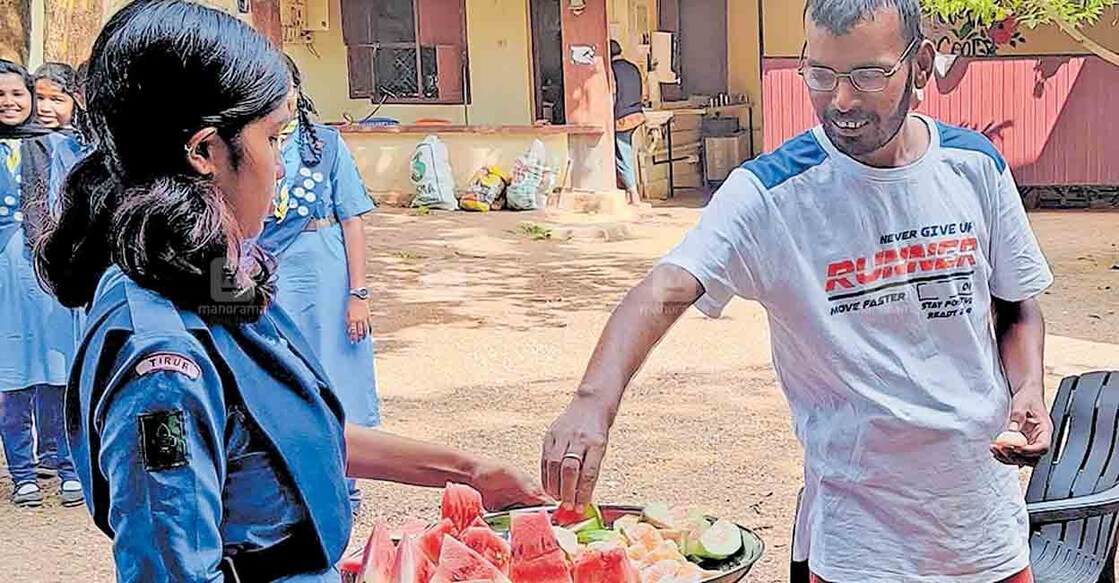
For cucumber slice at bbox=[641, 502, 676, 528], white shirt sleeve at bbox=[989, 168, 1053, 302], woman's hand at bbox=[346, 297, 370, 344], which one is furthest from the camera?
woman's hand at bbox=[346, 297, 370, 344]

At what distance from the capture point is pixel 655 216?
14.8 meters

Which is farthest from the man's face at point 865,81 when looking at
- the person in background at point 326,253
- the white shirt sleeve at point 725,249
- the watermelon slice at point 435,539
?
the person in background at point 326,253

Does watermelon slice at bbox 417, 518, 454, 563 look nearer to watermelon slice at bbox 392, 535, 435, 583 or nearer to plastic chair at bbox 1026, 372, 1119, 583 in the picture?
watermelon slice at bbox 392, 535, 435, 583

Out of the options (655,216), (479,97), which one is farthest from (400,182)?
(655,216)

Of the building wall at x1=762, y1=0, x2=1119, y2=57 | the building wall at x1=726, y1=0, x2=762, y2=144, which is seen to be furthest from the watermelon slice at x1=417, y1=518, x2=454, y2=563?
the building wall at x1=726, y1=0, x2=762, y2=144

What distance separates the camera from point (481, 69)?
1570cm

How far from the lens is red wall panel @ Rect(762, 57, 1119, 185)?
14320mm

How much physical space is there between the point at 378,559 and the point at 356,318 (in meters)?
2.65

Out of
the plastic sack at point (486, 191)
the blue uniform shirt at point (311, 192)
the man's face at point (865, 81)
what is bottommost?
the plastic sack at point (486, 191)

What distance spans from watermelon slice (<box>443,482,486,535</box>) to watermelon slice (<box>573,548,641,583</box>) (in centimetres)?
24

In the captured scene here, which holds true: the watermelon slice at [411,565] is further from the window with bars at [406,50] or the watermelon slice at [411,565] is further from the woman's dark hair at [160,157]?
the window with bars at [406,50]

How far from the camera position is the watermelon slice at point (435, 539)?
109 inches

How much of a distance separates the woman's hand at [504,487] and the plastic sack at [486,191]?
12.5 meters

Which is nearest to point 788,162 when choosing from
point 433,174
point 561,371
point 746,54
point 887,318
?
point 887,318
